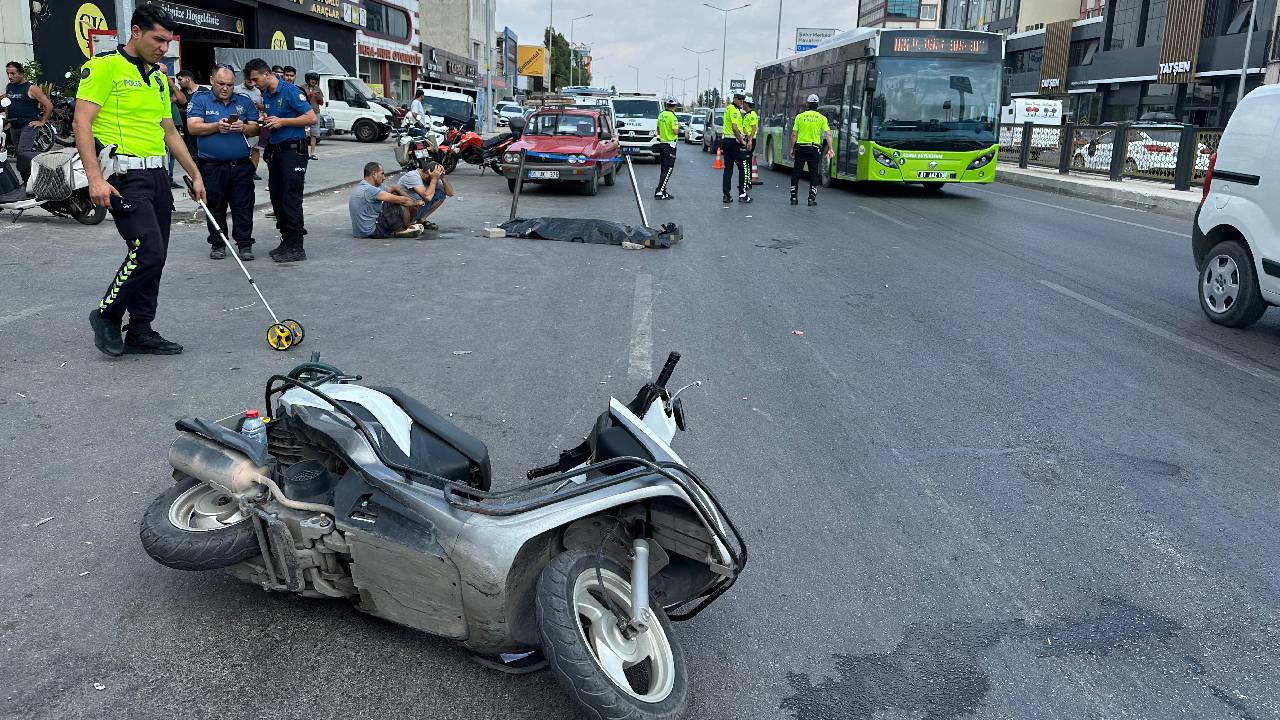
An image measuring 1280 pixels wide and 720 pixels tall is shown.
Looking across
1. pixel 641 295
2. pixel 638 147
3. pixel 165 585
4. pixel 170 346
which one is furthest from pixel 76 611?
pixel 638 147

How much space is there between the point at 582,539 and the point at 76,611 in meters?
1.72

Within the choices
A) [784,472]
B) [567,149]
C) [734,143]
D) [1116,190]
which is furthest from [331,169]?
[784,472]

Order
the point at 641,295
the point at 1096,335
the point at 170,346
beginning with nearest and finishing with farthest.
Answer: the point at 170,346 < the point at 1096,335 < the point at 641,295

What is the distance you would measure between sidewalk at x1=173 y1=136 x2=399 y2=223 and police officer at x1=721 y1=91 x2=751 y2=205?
7.13m

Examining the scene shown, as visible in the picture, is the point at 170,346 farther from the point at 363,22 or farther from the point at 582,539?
the point at 363,22

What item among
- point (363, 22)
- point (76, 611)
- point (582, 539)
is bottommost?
point (76, 611)

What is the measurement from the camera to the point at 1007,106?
44.9 m

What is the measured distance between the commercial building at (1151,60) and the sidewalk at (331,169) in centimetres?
2911

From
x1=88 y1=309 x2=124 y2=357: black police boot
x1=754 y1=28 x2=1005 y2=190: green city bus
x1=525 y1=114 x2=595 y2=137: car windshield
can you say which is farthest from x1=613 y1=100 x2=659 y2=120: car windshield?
x1=88 y1=309 x2=124 y2=357: black police boot

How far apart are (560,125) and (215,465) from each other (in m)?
18.2

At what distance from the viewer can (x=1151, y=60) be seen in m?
44.0

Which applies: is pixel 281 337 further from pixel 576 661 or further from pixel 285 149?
pixel 576 661

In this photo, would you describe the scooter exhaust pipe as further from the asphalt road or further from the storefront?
the storefront

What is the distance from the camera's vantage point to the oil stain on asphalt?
9.42ft
